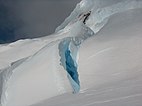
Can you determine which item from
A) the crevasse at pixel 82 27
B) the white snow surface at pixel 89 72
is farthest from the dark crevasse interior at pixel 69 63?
the white snow surface at pixel 89 72

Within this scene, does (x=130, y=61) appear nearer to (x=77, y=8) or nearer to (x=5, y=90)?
(x=5, y=90)

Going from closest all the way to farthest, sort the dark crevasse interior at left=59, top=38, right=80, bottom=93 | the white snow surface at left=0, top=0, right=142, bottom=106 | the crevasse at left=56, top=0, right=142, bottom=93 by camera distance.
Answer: the white snow surface at left=0, top=0, right=142, bottom=106, the dark crevasse interior at left=59, top=38, right=80, bottom=93, the crevasse at left=56, top=0, right=142, bottom=93

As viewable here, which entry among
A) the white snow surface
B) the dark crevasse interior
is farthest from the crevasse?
the white snow surface

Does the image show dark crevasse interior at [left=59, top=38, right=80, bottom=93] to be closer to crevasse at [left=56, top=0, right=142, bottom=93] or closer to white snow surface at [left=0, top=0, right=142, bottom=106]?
crevasse at [left=56, top=0, right=142, bottom=93]

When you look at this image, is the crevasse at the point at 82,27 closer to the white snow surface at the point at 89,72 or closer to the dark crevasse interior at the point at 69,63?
the dark crevasse interior at the point at 69,63

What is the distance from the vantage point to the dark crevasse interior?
24.9 feet

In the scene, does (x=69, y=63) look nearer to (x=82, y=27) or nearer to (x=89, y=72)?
(x=89, y=72)

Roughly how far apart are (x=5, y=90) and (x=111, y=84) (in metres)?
3.16

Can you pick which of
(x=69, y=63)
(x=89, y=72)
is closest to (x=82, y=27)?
(x=69, y=63)

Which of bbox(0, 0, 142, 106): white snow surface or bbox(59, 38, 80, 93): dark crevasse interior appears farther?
bbox(59, 38, 80, 93): dark crevasse interior

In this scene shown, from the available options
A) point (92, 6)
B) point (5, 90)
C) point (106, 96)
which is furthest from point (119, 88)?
point (92, 6)

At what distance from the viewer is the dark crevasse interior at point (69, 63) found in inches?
298

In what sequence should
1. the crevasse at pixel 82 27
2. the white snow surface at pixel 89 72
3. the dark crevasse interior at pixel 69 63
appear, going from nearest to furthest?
the white snow surface at pixel 89 72 → the dark crevasse interior at pixel 69 63 → the crevasse at pixel 82 27

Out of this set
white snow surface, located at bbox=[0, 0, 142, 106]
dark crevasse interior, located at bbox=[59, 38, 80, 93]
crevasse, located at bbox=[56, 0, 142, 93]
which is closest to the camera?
white snow surface, located at bbox=[0, 0, 142, 106]
